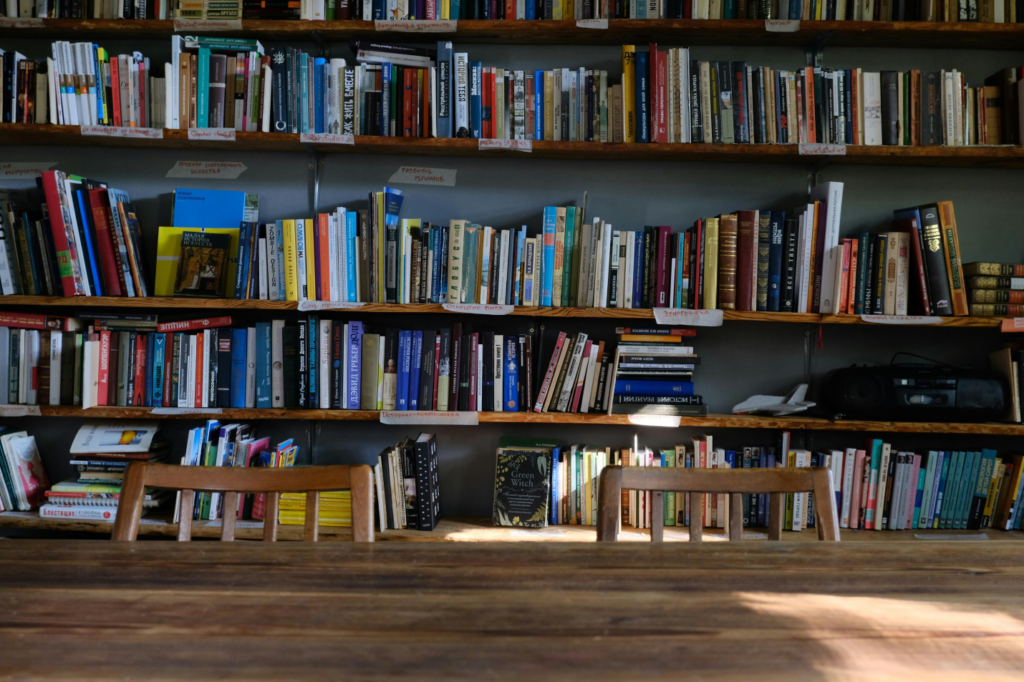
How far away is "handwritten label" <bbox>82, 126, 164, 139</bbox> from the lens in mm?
1965

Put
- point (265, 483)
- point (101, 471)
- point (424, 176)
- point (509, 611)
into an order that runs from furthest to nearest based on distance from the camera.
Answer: point (424, 176) < point (101, 471) < point (265, 483) < point (509, 611)

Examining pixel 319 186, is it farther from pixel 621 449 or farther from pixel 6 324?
pixel 621 449

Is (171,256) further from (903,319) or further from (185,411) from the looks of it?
(903,319)

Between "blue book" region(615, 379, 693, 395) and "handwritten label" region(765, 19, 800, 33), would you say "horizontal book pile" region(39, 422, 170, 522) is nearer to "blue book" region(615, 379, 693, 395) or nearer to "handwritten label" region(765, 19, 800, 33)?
"blue book" region(615, 379, 693, 395)

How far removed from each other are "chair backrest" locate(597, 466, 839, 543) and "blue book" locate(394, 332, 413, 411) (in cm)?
108

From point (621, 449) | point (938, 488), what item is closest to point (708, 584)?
point (621, 449)

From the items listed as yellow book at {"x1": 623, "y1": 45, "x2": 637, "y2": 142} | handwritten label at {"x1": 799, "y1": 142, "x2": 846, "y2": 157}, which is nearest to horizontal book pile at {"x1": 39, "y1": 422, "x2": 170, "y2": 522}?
yellow book at {"x1": 623, "y1": 45, "x2": 637, "y2": 142}

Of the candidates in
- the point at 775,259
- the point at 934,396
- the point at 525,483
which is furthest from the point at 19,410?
the point at 934,396

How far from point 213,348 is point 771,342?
1.85m

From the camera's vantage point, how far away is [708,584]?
755 millimetres

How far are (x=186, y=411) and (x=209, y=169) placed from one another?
85 cm

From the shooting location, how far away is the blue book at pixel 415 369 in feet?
6.62

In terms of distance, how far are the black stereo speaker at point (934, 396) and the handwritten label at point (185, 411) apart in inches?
78.1

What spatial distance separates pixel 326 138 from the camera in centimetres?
196
